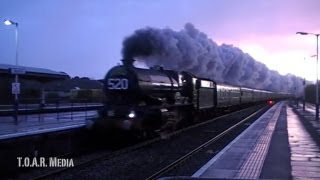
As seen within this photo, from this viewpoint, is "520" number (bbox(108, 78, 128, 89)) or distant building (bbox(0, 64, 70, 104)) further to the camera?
distant building (bbox(0, 64, 70, 104))

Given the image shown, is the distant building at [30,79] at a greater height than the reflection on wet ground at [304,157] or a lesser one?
greater

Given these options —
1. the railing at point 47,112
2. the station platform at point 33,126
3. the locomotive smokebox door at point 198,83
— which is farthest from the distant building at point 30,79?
the locomotive smokebox door at point 198,83

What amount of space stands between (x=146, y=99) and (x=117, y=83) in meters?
1.74

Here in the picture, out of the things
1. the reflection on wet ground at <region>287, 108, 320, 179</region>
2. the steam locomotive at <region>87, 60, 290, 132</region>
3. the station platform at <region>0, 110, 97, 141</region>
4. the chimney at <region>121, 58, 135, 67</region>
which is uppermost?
the chimney at <region>121, 58, 135, 67</region>

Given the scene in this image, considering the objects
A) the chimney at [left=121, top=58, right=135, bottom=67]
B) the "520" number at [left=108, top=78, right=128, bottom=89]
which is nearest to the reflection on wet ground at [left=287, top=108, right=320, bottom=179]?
the "520" number at [left=108, top=78, right=128, bottom=89]

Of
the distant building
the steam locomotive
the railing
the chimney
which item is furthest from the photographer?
the distant building

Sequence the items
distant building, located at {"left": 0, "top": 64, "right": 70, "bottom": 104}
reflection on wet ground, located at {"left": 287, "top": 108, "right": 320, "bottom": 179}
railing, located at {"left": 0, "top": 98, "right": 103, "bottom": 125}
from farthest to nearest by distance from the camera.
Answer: distant building, located at {"left": 0, "top": 64, "right": 70, "bottom": 104} < railing, located at {"left": 0, "top": 98, "right": 103, "bottom": 125} < reflection on wet ground, located at {"left": 287, "top": 108, "right": 320, "bottom": 179}

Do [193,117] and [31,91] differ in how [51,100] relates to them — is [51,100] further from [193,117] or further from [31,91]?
[193,117]

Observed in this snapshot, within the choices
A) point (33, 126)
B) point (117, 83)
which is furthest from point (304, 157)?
point (33, 126)

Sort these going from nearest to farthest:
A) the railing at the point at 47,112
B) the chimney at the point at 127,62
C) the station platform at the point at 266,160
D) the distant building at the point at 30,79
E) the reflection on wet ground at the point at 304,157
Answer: the station platform at the point at 266,160, the reflection on wet ground at the point at 304,157, the chimney at the point at 127,62, the railing at the point at 47,112, the distant building at the point at 30,79

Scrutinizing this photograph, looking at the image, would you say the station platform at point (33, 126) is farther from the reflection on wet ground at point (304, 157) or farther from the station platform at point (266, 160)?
the reflection on wet ground at point (304, 157)

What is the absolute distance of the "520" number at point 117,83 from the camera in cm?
2106

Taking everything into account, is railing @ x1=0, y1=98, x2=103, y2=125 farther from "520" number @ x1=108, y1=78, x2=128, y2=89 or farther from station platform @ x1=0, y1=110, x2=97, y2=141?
"520" number @ x1=108, y1=78, x2=128, y2=89

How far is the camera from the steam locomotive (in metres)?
20.1
